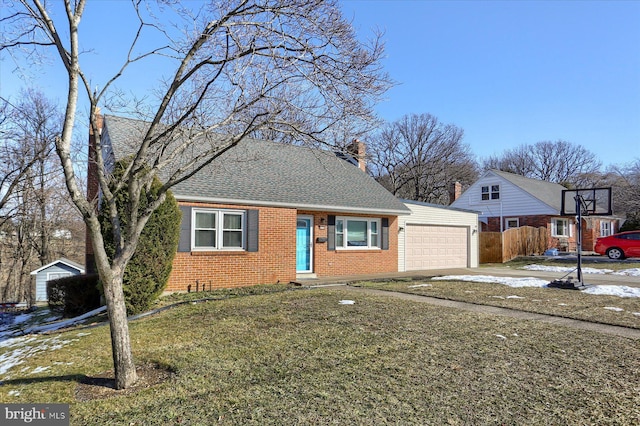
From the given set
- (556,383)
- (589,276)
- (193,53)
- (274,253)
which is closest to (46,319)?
(274,253)

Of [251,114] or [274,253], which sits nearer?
[251,114]

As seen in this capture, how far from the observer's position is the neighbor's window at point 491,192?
30203mm

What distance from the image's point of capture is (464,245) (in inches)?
738

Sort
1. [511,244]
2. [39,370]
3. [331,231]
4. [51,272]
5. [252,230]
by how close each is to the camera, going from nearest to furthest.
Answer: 1. [39,370]
2. [252,230]
3. [331,231]
4. [51,272]
5. [511,244]

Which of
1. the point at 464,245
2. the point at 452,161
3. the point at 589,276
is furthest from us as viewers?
the point at 452,161

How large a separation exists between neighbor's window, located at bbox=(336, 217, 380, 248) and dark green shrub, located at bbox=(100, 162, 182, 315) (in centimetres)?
679

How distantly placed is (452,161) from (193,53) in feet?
125

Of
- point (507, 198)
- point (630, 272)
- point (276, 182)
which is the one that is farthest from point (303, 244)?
point (507, 198)

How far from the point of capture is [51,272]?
22469mm

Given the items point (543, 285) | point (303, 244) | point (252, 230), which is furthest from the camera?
point (303, 244)

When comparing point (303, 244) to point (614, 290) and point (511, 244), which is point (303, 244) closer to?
point (614, 290)

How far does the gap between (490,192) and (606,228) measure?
536 inches

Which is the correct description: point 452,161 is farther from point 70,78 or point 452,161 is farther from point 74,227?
point 70,78

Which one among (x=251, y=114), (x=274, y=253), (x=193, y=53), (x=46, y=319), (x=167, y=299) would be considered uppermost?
(x=193, y=53)
